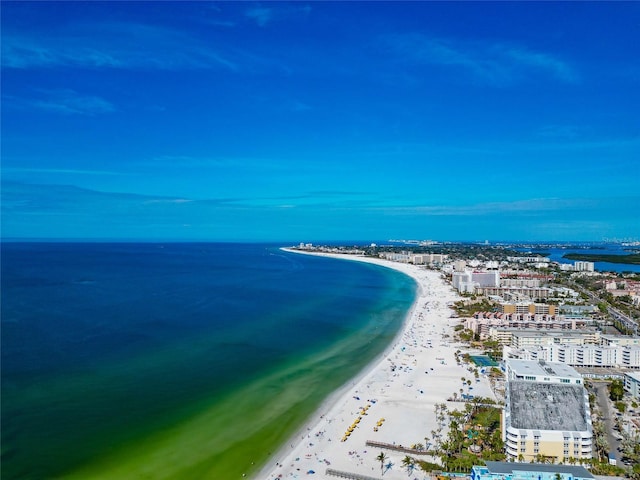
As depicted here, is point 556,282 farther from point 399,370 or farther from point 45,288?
point 45,288

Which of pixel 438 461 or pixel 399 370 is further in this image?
pixel 399 370

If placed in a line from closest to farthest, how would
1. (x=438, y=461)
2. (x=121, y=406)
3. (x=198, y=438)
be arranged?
(x=438, y=461), (x=198, y=438), (x=121, y=406)

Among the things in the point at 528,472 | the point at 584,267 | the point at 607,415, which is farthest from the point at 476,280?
the point at 528,472

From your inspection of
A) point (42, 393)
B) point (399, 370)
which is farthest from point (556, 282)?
point (42, 393)

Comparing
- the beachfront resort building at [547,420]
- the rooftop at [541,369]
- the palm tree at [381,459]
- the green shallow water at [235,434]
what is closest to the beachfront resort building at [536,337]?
the rooftop at [541,369]

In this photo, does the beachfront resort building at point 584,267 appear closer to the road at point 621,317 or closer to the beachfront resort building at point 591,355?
the road at point 621,317

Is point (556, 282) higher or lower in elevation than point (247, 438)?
higher
